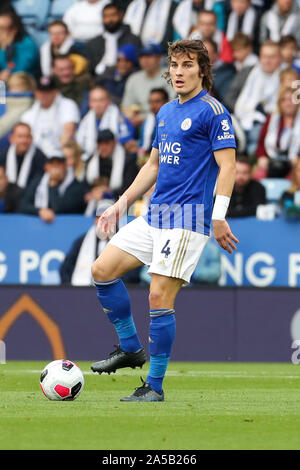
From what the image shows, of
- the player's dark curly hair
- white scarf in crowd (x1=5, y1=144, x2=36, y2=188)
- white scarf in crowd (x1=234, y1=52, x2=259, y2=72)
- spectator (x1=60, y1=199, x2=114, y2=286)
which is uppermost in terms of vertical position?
the player's dark curly hair

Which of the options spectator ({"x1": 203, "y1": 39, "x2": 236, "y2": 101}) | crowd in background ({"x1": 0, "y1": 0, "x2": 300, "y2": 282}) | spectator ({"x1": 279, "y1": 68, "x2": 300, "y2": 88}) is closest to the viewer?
crowd in background ({"x1": 0, "y1": 0, "x2": 300, "y2": 282})

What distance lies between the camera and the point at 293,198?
1230 cm

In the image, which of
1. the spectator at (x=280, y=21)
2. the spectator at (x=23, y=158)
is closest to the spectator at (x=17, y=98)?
the spectator at (x=23, y=158)

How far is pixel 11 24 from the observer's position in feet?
49.3

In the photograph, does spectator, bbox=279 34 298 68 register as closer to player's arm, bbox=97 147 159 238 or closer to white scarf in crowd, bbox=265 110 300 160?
white scarf in crowd, bbox=265 110 300 160

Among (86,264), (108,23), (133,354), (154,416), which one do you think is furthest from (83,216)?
(154,416)

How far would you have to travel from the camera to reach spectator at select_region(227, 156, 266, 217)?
1233 cm

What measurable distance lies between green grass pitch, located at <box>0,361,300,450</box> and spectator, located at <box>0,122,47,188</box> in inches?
180

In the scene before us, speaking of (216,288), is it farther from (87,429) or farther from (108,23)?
(87,429)

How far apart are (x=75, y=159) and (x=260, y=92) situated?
261 centimetres

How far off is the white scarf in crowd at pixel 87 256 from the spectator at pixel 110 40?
329 cm

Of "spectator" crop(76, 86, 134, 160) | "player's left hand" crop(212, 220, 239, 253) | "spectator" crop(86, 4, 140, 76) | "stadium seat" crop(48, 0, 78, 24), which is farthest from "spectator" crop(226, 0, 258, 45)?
"player's left hand" crop(212, 220, 239, 253)

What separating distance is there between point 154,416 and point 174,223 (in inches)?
56.8

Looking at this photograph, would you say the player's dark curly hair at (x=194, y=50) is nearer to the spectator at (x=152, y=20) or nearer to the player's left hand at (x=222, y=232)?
the player's left hand at (x=222, y=232)
